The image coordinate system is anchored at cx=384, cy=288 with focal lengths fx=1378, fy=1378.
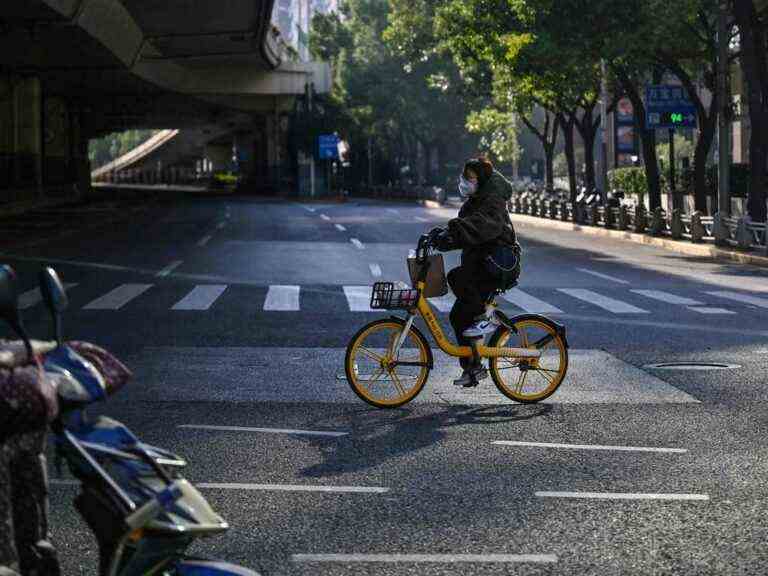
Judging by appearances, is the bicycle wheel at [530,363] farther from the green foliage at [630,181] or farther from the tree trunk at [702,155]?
the green foliage at [630,181]

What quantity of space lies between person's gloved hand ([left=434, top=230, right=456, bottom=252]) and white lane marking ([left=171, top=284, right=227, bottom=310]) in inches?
343

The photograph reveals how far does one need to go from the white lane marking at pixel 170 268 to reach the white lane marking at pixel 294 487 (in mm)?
17030

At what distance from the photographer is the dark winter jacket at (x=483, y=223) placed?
1095cm

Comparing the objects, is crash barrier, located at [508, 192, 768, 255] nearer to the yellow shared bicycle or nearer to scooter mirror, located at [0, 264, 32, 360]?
the yellow shared bicycle

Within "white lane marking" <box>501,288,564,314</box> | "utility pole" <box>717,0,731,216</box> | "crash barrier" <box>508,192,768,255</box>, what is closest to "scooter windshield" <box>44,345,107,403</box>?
"white lane marking" <box>501,288,564,314</box>

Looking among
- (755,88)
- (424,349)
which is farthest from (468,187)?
(755,88)

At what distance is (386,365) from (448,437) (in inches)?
50.2

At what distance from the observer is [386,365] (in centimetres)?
1093

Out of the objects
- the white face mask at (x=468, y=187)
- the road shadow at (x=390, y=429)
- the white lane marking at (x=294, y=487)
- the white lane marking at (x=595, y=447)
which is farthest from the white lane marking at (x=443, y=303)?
the white lane marking at (x=294, y=487)

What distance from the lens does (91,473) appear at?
11.1ft

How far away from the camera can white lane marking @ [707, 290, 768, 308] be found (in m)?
20.6

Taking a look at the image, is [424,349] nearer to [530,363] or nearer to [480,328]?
[480,328]

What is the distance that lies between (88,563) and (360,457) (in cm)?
296

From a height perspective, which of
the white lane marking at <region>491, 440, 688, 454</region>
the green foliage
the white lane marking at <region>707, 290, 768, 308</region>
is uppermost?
the green foliage
